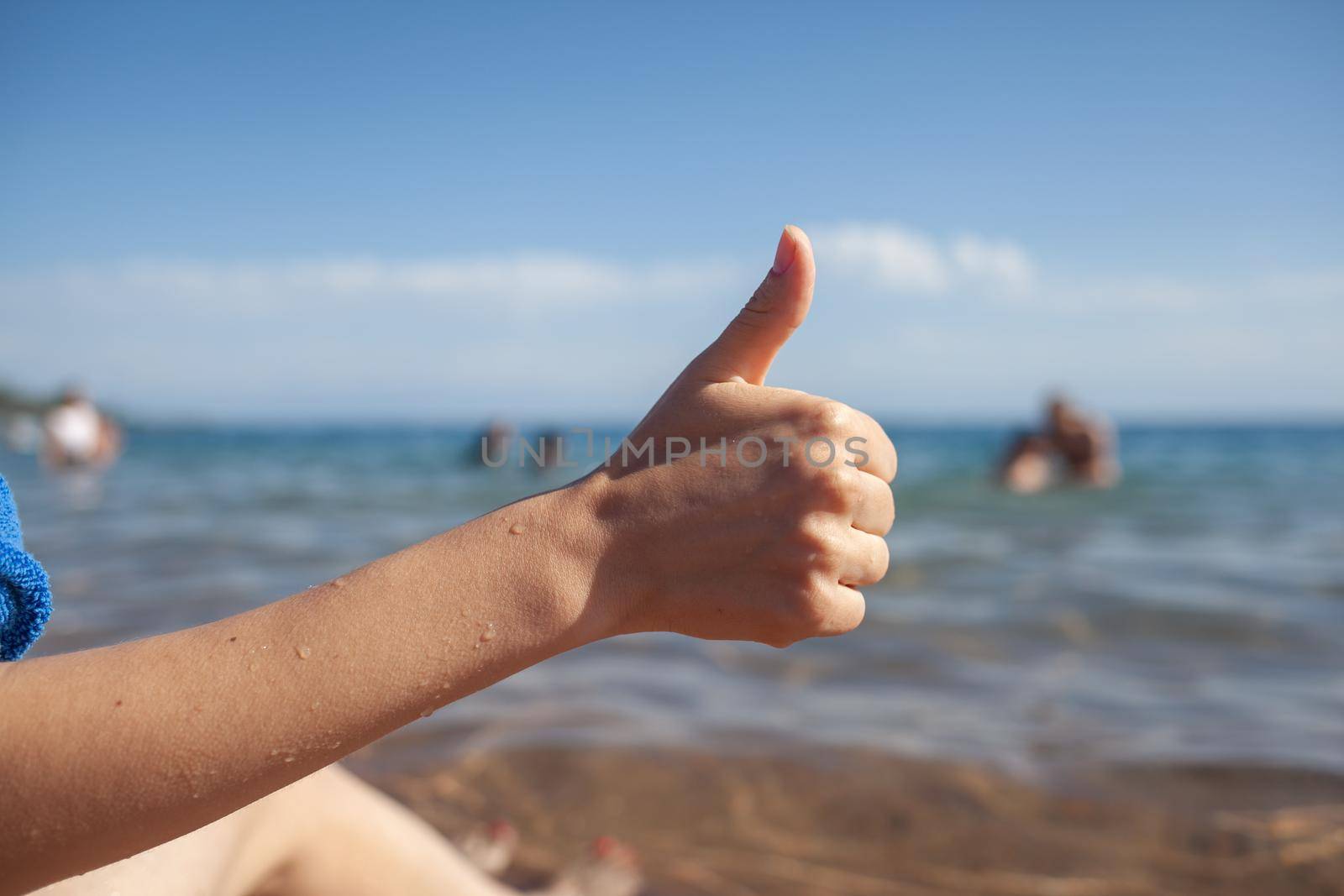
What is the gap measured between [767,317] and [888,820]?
206cm

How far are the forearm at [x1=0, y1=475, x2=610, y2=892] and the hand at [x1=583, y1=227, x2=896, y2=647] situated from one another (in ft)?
0.20

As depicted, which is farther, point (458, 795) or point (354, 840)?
point (458, 795)

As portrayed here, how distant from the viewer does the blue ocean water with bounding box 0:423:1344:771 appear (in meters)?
3.35

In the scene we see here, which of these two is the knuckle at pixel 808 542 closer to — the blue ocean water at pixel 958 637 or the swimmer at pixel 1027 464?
the blue ocean water at pixel 958 637

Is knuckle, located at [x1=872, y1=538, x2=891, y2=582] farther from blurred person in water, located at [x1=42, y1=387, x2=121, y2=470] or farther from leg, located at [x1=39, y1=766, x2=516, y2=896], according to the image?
blurred person in water, located at [x1=42, y1=387, x2=121, y2=470]

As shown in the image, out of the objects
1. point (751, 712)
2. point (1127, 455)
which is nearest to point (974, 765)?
point (751, 712)

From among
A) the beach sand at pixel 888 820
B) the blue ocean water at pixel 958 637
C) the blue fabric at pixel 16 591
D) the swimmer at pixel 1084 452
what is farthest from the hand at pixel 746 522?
the swimmer at pixel 1084 452

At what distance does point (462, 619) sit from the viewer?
1.02 meters

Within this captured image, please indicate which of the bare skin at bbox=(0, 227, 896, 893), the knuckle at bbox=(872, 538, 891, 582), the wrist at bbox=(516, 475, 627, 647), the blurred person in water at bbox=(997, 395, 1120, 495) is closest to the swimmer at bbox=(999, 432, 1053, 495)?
the blurred person in water at bbox=(997, 395, 1120, 495)

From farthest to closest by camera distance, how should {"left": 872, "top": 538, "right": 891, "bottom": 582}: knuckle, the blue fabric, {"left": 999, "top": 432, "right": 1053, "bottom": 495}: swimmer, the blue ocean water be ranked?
{"left": 999, "top": 432, "right": 1053, "bottom": 495}: swimmer
the blue ocean water
{"left": 872, "top": 538, "right": 891, "bottom": 582}: knuckle
the blue fabric

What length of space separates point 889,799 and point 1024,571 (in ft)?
12.8

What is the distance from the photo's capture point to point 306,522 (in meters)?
8.85

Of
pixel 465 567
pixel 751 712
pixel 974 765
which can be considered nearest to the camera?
pixel 465 567

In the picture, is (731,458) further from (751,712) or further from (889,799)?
(751,712)
